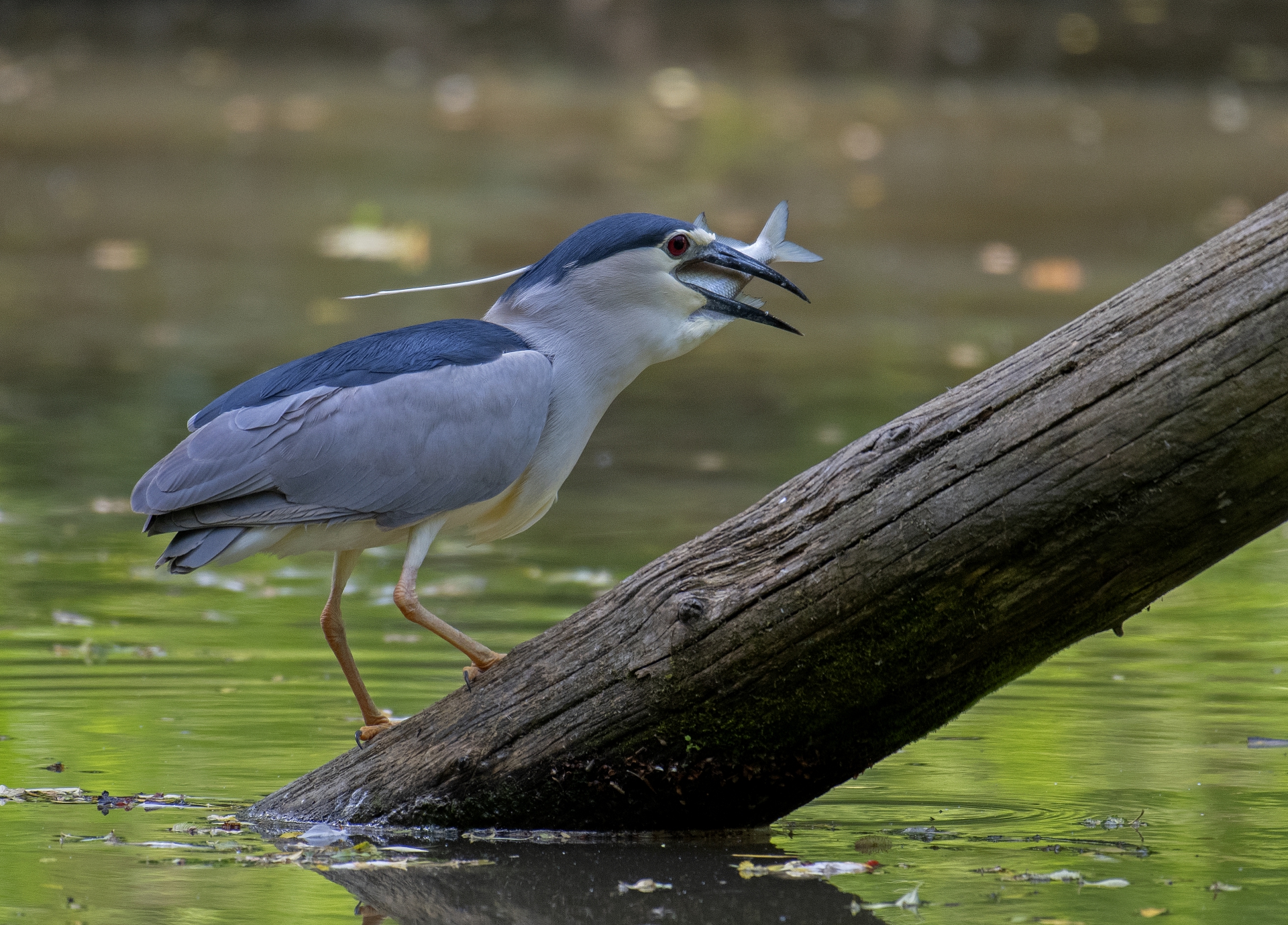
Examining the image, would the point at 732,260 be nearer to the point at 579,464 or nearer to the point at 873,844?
the point at 873,844

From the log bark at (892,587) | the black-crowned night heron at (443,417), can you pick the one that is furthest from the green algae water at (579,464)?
the black-crowned night heron at (443,417)

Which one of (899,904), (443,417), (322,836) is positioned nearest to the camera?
(899,904)

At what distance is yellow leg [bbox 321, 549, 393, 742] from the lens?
4.30 meters

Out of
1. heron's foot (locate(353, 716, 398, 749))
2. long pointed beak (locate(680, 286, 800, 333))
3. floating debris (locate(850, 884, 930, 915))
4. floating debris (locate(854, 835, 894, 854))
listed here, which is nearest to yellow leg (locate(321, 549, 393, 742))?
heron's foot (locate(353, 716, 398, 749))

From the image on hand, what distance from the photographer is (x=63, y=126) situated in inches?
607

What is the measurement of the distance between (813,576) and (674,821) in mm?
699

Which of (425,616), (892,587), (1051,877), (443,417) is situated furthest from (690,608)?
(1051,877)

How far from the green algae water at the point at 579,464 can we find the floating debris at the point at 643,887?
0.13 feet

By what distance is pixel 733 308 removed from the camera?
4254 mm

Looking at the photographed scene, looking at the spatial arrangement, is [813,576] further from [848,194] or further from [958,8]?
[958,8]

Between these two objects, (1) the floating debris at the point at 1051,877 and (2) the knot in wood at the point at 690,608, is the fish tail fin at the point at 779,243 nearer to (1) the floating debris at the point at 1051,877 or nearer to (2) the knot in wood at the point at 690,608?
(2) the knot in wood at the point at 690,608

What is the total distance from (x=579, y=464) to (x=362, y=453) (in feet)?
14.0

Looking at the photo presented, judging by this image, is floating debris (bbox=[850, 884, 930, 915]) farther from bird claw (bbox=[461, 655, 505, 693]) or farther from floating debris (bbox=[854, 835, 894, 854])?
bird claw (bbox=[461, 655, 505, 693])

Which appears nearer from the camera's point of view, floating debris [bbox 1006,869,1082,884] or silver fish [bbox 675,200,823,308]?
floating debris [bbox 1006,869,1082,884]
